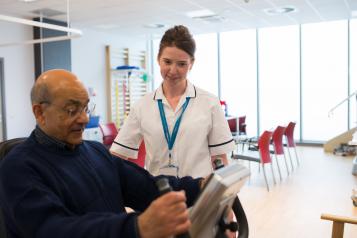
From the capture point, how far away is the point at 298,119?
977 cm

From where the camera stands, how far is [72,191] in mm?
1155

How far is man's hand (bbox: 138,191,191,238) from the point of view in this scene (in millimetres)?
822

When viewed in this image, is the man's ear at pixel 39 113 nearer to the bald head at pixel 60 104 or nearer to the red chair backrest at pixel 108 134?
the bald head at pixel 60 104

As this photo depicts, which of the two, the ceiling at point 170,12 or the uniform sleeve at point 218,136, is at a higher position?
the ceiling at point 170,12

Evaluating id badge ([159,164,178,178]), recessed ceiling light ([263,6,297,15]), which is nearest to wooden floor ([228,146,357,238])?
id badge ([159,164,178,178])

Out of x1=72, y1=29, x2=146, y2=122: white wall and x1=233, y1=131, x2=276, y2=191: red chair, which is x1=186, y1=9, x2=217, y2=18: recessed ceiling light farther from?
x1=233, y1=131, x2=276, y2=191: red chair

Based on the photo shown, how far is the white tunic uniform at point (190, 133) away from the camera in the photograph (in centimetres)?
176

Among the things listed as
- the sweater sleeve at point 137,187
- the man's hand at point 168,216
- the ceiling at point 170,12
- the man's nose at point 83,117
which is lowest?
the sweater sleeve at point 137,187

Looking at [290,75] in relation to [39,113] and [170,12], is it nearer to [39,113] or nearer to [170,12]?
[170,12]

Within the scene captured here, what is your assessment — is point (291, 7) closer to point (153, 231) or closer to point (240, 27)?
point (240, 27)

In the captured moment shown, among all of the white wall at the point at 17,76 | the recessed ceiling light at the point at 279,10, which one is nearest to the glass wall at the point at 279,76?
the recessed ceiling light at the point at 279,10

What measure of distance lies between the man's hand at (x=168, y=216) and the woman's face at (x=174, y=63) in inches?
37.7

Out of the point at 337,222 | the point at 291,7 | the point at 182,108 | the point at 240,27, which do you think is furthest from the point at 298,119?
the point at 182,108

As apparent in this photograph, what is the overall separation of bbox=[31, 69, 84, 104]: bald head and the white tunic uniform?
685 millimetres
